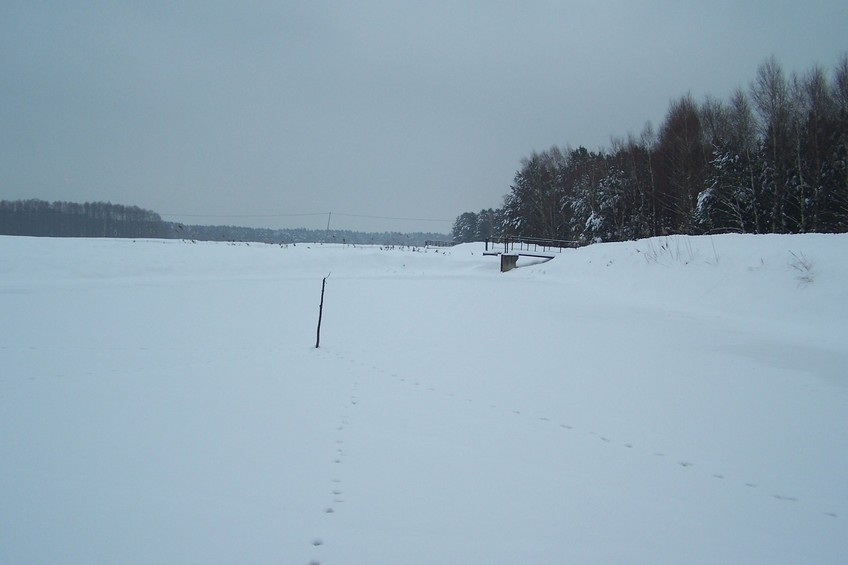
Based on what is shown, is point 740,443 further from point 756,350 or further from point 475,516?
point 756,350

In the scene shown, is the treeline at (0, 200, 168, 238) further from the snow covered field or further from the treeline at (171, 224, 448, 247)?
the snow covered field

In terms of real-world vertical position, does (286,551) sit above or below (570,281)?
below

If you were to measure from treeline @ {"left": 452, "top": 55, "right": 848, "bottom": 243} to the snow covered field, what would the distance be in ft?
50.9

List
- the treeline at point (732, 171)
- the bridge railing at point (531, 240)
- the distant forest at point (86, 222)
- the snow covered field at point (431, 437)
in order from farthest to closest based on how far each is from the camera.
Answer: the distant forest at point (86, 222) < the bridge railing at point (531, 240) < the treeline at point (732, 171) < the snow covered field at point (431, 437)

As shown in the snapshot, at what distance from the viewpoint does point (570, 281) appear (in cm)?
1816

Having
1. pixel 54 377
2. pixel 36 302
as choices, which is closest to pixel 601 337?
pixel 54 377

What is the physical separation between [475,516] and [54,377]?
5.48 metres

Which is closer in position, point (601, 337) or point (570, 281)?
point (601, 337)

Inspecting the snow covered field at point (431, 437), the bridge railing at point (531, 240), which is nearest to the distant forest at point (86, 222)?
the bridge railing at point (531, 240)

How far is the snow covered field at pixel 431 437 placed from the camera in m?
2.41

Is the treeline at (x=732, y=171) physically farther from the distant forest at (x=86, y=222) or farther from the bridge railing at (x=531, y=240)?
the distant forest at (x=86, y=222)

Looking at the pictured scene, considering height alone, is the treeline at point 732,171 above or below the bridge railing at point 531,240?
above

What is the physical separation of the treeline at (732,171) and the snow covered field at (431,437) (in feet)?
50.9

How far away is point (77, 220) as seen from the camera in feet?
215
